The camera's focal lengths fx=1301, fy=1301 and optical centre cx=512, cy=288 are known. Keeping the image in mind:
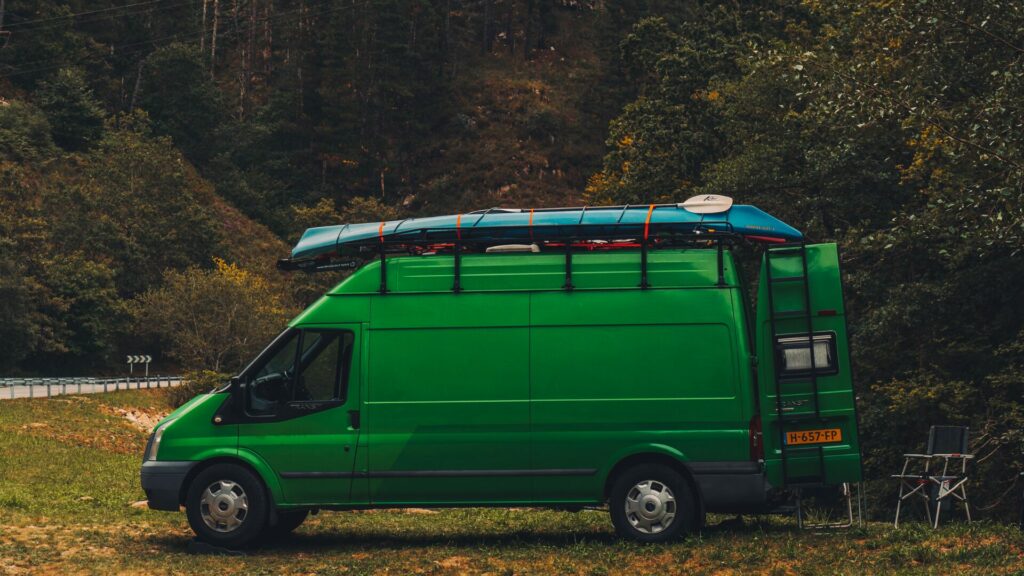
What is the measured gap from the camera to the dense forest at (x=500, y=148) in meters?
22.5

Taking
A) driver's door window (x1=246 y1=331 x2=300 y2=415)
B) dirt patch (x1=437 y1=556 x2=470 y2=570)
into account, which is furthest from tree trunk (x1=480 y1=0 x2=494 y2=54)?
dirt patch (x1=437 y1=556 x2=470 y2=570)

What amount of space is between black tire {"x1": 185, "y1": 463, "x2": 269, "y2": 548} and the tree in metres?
62.1

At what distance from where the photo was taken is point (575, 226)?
13.2 m

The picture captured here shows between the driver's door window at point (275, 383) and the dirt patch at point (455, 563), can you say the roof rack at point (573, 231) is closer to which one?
the driver's door window at point (275, 383)

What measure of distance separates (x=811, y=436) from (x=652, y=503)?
172 cm

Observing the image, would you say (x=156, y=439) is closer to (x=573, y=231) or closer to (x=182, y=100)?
(x=573, y=231)

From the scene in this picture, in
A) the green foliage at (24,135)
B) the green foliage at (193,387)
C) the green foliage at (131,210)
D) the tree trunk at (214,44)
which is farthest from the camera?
the tree trunk at (214,44)

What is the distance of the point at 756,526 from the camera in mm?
14430

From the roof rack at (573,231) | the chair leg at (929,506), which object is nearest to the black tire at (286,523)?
the roof rack at (573,231)

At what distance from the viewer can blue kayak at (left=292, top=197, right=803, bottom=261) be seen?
516 inches

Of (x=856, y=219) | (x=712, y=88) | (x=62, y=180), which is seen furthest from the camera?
(x=62, y=180)

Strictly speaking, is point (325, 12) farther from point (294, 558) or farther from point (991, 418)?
point (294, 558)

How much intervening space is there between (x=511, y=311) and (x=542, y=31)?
396 feet

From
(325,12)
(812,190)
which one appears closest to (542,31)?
(325,12)
